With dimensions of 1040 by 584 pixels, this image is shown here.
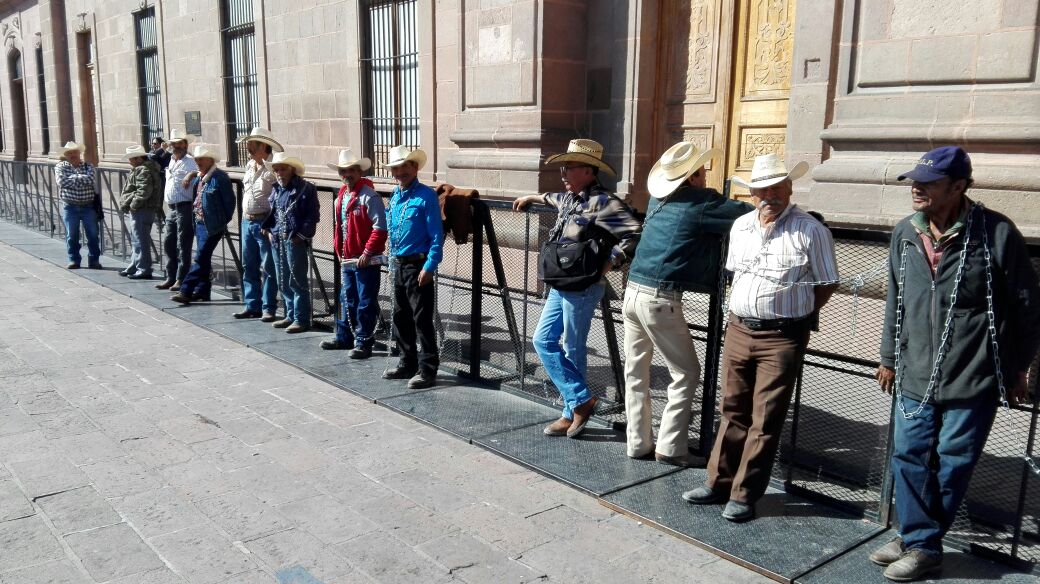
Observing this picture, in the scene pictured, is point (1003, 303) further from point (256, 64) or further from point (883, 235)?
point (256, 64)

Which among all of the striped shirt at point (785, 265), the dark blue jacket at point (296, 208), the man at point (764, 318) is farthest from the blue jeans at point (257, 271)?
the striped shirt at point (785, 265)

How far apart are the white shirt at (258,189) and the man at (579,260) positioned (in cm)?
422

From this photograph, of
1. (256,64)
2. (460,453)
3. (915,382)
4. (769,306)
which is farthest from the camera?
(256,64)

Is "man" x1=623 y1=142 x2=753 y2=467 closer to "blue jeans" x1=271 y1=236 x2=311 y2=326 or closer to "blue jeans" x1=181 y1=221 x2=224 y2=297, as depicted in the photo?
"blue jeans" x1=271 y1=236 x2=311 y2=326

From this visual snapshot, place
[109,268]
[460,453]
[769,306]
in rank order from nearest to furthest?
1. [769,306]
2. [460,453]
3. [109,268]

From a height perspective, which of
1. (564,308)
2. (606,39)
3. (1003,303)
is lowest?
(564,308)

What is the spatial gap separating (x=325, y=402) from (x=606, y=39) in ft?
17.5

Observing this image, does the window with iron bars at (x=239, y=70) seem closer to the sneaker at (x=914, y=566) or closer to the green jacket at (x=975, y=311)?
the green jacket at (x=975, y=311)

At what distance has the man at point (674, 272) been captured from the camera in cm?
455

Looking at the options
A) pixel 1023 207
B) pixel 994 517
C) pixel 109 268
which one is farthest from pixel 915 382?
pixel 109 268

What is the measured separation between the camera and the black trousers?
6590 mm

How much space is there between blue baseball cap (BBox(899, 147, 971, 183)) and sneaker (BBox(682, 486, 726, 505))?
1.94 m

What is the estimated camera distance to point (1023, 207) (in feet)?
19.9

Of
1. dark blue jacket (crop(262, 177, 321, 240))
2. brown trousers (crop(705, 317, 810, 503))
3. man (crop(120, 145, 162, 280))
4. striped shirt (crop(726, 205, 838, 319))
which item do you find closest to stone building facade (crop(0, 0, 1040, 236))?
dark blue jacket (crop(262, 177, 321, 240))
